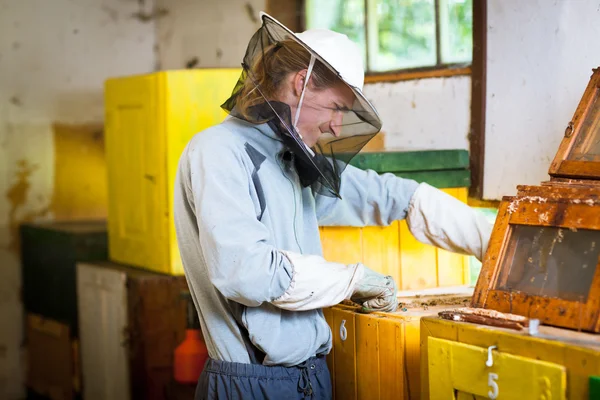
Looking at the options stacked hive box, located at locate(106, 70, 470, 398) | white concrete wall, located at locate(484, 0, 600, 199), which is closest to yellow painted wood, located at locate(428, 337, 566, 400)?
stacked hive box, located at locate(106, 70, 470, 398)

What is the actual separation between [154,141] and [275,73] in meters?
1.35

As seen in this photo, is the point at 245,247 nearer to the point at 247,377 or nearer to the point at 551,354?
the point at 247,377

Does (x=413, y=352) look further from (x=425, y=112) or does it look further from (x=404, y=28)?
(x=404, y=28)

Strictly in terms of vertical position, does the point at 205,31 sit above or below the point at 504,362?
above

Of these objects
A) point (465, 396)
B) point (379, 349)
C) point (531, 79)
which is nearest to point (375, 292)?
point (379, 349)

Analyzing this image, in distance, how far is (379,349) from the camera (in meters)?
2.01

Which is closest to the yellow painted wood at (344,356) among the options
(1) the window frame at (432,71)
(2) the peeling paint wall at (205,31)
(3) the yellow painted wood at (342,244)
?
(3) the yellow painted wood at (342,244)

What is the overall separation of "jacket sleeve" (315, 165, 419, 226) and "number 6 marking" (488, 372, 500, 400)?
743 millimetres

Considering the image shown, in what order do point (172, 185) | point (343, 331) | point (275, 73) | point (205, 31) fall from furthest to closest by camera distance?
point (205, 31) → point (172, 185) → point (343, 331) → point (275, 73)

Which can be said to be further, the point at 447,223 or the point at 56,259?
the point at 56,259

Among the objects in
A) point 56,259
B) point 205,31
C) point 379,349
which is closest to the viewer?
point 379,349

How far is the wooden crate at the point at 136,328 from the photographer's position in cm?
314

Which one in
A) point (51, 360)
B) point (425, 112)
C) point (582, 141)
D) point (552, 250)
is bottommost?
point (51, 360)

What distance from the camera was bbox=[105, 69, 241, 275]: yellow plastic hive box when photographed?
10.1 ft
